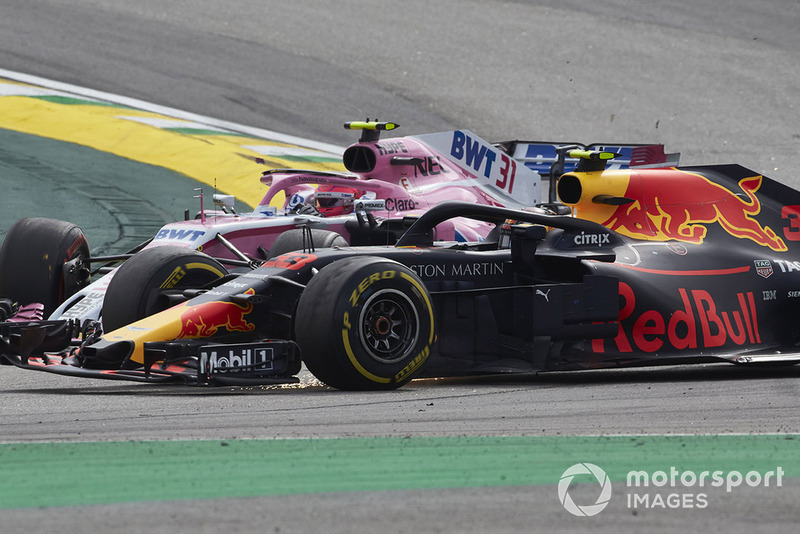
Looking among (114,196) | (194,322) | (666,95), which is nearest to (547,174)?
(114,196)

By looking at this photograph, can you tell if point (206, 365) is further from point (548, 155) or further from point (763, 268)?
point (548, 155)

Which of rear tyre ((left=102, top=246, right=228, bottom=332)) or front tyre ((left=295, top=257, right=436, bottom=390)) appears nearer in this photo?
front tyre ((left=295, top=257, right=436, bottom=390))

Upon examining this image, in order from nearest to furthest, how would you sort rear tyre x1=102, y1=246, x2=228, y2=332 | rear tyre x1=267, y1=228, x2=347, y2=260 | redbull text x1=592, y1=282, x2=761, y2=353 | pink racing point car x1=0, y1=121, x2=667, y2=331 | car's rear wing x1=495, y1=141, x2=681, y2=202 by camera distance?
1. redbull text x1=592, y1=282, x2=761, y2=353
2. rear tyre x1=102, y1=246, x2=228, y2=332
3. pink racing point car x1=0, y1=121, x2=667, y2=331
4. rear tyre x1=267, y1=228, x2=347, y2=260
5. car's rear wing x1=495, y1=141, x2=681, y2=202

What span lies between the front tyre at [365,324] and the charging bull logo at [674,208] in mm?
2191

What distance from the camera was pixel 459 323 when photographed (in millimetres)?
8547

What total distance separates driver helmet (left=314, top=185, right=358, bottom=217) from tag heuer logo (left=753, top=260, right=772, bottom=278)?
5.28m

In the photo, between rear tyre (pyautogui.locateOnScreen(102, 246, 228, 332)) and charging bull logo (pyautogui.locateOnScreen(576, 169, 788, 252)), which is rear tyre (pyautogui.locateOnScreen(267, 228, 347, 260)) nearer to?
rear tyre (pyautogui.locateOnScreen(102, 246, 228, 332))

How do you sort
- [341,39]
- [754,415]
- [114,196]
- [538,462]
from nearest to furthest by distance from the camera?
A: [538,462], [754,415], [114,196], [341,39]

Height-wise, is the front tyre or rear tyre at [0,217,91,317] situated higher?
rear tyre at [0,217,91,317]

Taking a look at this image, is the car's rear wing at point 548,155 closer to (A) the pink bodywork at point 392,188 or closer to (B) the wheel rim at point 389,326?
(A) the pink bodywork at point 392,188

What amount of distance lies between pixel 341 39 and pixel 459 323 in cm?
2042

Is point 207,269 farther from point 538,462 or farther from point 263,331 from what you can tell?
point 538,462

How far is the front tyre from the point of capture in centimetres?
753

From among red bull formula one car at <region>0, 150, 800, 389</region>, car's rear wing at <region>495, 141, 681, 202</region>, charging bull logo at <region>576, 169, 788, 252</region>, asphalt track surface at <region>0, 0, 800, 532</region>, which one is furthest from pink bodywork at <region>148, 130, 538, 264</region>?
charging bull logo at <region>576, 169, 788, 252</region>
